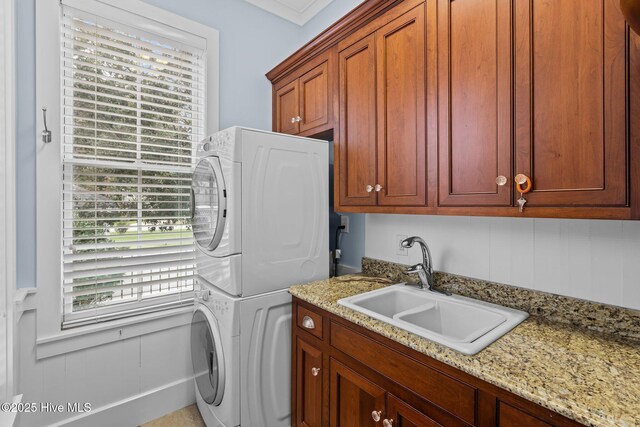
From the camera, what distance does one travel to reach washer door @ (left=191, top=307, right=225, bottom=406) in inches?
65.3

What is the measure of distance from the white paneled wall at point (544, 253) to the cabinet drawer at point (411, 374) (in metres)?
0.69

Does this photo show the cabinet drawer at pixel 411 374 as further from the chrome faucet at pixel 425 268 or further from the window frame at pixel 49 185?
the window frame at pixel 49 185

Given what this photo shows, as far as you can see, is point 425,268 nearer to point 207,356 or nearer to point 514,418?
point 514,418

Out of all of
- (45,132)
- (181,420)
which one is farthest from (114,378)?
(45,132)

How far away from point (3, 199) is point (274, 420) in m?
1.67

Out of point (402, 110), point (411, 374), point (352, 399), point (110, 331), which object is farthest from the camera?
point (110, 331)

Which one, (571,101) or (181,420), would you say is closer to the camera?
(571,101)

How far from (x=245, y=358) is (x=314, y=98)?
1632mm

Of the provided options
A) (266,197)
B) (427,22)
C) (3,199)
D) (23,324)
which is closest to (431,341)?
(266,197)

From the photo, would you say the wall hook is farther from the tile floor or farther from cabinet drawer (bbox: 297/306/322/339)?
the tile floor

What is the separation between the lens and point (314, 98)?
80.9 inches

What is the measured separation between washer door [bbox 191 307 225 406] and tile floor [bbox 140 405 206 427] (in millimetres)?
222

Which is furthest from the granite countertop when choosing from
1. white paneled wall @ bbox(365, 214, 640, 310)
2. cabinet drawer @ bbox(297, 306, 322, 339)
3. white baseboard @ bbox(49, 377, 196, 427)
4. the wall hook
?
the wall hook

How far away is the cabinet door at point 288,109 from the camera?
7.31 ft
